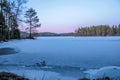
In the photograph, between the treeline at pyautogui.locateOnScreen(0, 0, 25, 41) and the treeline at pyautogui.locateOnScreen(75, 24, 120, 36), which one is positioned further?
the treeline at pyautogui.locateOnScreen(75, 24, 120, 36)

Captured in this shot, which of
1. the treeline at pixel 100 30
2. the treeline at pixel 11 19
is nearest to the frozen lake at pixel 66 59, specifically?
the treeline at pixel 11 19

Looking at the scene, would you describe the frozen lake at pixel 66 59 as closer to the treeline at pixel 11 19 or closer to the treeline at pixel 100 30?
the treeline at pixel 11 19

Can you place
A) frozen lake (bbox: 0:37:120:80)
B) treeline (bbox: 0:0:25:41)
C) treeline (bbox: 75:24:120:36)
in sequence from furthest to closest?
treeline (bbox: 75:24:120:36) < treeline (bbox: 0:0:25:41) < frozen lake (bbox: 0:37:120:80)

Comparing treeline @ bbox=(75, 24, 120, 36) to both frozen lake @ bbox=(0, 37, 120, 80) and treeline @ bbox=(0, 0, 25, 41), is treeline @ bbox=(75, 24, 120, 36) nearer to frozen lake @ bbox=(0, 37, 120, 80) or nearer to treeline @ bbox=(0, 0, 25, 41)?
treeline @ bbox=(0, 0, 25, 41)

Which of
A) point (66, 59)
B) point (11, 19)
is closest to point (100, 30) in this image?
point (11, 19)

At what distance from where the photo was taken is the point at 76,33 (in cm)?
17025

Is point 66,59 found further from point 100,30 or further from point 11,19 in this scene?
point 100,30

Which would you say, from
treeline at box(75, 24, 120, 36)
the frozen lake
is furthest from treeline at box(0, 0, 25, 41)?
treeline at box(75, 24, 120, 36)

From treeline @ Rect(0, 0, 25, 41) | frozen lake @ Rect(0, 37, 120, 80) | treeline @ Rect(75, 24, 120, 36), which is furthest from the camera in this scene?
treeline @ Rect(75, 24, 120, 36)

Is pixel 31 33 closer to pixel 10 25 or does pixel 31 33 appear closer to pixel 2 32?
pixel 10 25

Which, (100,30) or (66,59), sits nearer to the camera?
(66,59)

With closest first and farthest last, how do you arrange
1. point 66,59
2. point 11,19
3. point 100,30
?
point 66,59 → point 11,19 → point 100,30

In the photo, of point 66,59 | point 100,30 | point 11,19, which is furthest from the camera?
point 100,30

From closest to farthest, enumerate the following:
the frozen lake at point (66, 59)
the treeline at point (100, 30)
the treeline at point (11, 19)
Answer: the frozen lake at point (66, 59)
the treeline at point (11, 19)
the treeline at point (100, 30)
